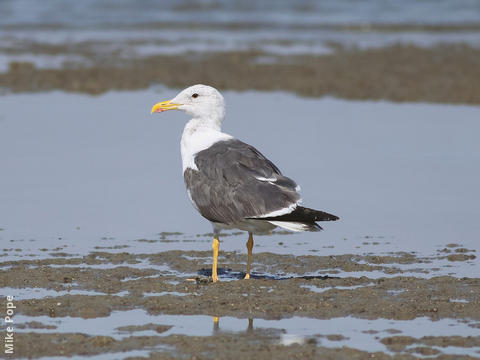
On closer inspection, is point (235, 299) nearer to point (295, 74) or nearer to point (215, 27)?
point (295, 74)

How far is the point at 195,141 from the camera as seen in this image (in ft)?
29.7

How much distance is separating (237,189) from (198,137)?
972mm

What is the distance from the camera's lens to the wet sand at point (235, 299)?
6363mm

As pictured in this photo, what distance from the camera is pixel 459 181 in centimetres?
1199

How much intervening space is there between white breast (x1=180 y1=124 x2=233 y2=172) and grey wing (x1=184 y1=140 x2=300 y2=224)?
0.11 meters

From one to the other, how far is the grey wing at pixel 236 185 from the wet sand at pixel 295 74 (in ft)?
31.5

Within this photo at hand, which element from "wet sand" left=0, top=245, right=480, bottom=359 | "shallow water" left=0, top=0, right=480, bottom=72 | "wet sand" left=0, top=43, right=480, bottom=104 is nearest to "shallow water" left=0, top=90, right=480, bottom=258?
"wet sand" left=0, top=245, right=480, bottom=359

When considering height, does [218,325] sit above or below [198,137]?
below

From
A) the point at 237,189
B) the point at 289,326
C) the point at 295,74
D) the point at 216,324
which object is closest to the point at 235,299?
the point at 216,324

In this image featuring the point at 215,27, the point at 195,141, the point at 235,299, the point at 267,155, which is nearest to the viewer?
the point at 235,299

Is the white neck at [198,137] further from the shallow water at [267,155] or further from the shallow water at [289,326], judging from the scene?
the shallow water at [289,326]

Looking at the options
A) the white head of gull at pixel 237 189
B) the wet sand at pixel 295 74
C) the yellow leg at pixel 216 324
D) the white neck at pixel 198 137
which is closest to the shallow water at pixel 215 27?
the wet sand at pixel 295 74

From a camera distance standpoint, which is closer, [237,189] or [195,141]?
[237,189]

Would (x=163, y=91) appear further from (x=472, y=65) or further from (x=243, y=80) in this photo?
(x=472, y=65)
